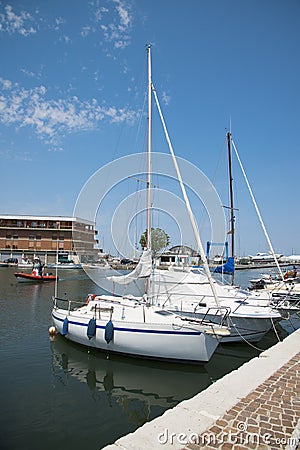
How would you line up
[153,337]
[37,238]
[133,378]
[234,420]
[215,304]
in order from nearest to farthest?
[234,420] → [133,378] → [153,337] → [215,304] → [37,238]

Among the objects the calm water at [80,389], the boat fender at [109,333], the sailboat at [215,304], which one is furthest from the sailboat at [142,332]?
the sailboat at [215,304]

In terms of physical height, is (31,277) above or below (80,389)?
above

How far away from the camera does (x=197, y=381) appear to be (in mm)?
10516

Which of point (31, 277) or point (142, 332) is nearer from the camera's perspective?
point (142, 332)

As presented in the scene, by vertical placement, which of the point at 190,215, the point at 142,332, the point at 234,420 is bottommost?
the point at 142,332

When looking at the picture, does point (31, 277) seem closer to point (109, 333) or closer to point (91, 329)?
point (91, 329)

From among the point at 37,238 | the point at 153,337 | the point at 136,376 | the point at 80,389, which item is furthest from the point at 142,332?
the point at 37,238

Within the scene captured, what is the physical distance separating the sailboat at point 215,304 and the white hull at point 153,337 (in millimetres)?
2132

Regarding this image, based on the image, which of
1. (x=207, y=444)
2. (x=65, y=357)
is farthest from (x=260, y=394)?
(x=65, y=357)

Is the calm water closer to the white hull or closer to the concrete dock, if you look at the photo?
the white hull

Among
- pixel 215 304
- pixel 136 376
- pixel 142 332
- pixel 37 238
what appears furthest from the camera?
pixel 37 238

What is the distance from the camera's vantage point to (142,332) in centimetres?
1164

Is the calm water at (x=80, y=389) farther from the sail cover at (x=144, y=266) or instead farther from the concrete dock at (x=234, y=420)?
the sail cover at (x=144, y=266)

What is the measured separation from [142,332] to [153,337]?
1.52ft
